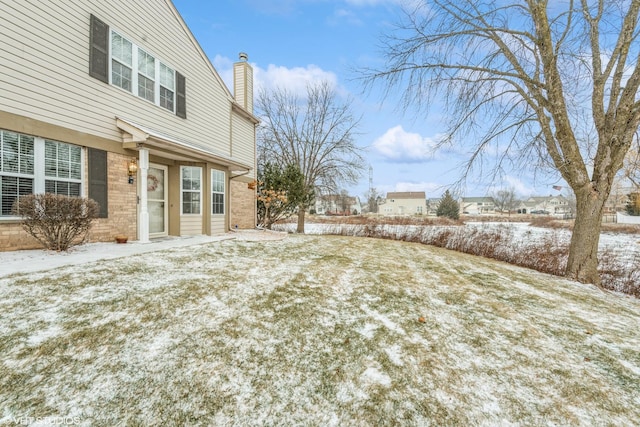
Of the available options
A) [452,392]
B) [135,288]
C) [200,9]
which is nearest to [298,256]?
[135,288]

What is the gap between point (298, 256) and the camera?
21.9 ft

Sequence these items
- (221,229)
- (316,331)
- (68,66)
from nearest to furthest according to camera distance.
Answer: (316,331), (68,66), (221,229)

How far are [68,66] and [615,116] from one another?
12.0 metres

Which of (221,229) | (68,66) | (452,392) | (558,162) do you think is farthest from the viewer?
(221,229)

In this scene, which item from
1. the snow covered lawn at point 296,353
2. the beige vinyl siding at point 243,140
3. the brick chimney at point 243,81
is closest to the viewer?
the snow covered lawn at point 296,353

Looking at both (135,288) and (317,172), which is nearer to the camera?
(135,288)

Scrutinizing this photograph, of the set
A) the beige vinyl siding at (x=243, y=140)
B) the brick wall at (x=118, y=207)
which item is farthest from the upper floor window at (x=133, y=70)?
the beige vinyl siding at (x=243, y=140)

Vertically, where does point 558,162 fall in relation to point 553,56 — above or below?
below

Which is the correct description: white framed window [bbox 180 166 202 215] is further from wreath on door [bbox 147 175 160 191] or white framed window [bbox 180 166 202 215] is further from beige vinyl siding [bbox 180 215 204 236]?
wreath on door [bbox 147 175 160 191]

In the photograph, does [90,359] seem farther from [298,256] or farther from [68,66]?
[68,66]

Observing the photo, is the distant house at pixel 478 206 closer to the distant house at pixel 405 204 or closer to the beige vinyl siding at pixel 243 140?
the distant house at pixel 405 204

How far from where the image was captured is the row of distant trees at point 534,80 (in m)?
6.55

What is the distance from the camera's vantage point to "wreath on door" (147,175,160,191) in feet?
26.3

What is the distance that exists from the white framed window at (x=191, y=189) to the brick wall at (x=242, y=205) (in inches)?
87.1
